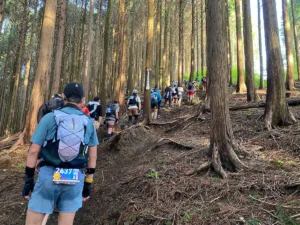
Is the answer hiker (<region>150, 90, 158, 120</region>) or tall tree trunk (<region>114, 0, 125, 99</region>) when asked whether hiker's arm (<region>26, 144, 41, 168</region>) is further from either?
tall tree trunk (<region>114, 0, 125, 99</region>)

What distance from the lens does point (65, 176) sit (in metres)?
2.49

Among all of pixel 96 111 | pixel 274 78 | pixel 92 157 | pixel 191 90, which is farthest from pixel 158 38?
pixel 92 157

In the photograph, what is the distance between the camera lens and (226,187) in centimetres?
407

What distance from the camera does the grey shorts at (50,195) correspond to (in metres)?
2.45

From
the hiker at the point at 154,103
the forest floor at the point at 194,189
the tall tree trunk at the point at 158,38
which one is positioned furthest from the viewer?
the tall tree trunk at the point at 158,38

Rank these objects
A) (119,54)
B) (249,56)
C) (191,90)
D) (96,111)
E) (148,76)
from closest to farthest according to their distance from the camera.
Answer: (96,111)
(148,76)
(249,56)
(119,54)
(191,90)

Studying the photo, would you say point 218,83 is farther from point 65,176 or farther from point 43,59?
point 43,59

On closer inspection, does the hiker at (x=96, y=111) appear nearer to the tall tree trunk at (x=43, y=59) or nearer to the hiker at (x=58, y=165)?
the tall tree trunk at (x=43, y=59)

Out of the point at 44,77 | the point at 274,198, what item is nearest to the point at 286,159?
the point at 274,198

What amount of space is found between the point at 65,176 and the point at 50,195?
0.23 meters

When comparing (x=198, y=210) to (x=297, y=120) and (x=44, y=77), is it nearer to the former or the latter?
(x=297, y=120)

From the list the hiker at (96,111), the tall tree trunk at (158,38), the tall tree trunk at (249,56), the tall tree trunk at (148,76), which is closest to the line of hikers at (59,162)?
the hiker at (96,111)

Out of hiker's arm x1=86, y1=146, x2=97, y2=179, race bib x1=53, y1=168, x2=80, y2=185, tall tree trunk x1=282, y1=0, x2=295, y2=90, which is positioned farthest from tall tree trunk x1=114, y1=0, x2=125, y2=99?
race bib x1=53, y1=168, x2=80, y2=185

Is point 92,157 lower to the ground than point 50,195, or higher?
higher
